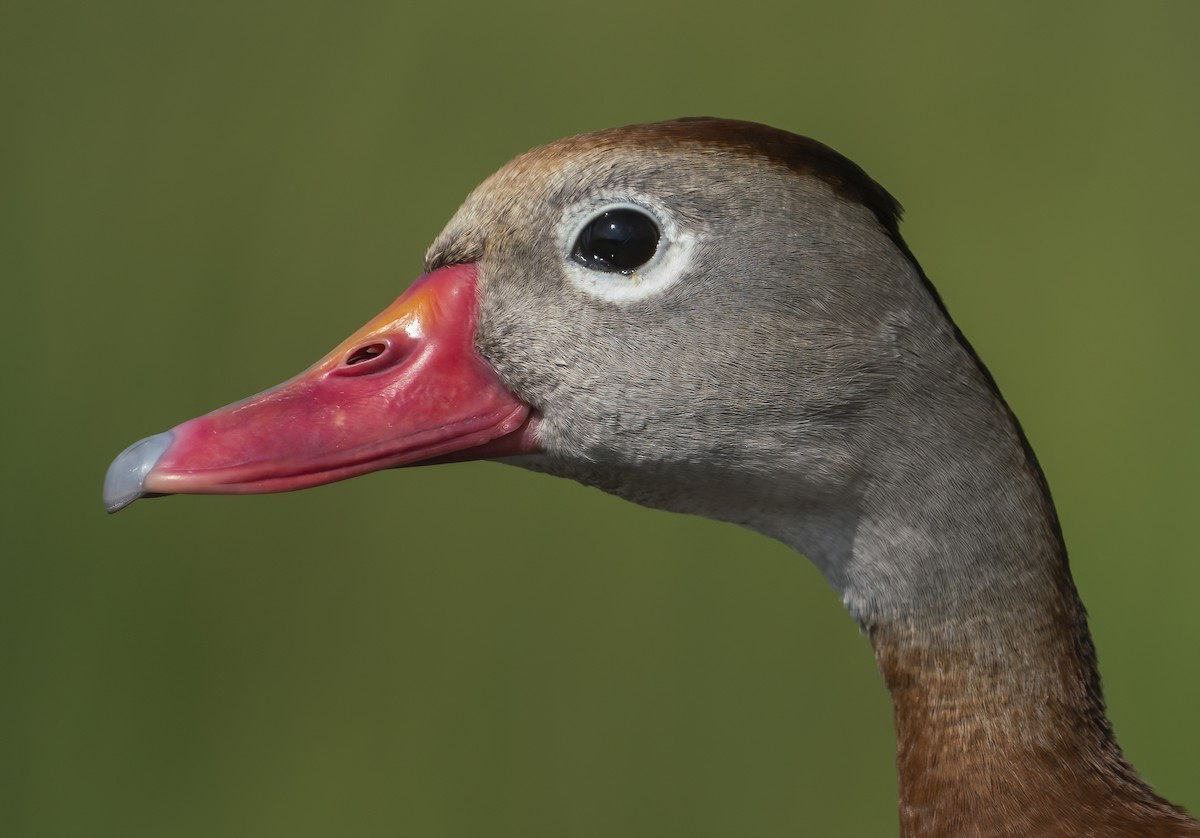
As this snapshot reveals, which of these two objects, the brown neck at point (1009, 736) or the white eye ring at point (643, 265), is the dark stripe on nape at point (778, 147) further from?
the brown neck at point (1009, 736)

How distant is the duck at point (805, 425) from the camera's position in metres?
0.58

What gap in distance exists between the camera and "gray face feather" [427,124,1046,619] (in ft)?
1.91

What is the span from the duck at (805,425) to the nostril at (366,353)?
0.03m

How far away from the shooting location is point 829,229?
589mm

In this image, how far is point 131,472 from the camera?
0.59 m

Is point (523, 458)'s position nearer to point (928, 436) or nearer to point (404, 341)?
point (404, 341)

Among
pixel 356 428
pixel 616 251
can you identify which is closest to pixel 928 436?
pixel 616 251

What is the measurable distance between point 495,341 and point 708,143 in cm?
15

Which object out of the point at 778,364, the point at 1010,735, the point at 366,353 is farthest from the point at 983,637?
the point at 366,353

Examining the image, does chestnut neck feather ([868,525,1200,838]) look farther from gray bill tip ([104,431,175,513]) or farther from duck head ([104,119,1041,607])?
gray bill tip ([104,431,175,513])

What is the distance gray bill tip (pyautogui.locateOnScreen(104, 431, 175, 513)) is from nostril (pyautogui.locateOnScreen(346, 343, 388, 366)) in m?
0.10

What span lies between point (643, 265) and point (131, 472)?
Result: 0.28 m

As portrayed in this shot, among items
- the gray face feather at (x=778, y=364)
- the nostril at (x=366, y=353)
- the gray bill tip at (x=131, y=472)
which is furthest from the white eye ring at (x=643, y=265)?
the gray bill tip at (x=131, y=472)

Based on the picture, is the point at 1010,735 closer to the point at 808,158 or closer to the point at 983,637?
the point at 983,637
